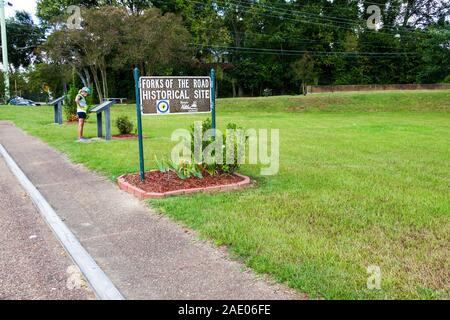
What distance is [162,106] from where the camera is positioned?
6.92m

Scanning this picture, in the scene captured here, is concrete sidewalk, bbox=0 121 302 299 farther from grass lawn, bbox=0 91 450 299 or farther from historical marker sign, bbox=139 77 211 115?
historical marker sign, bbox=139 77 211 115

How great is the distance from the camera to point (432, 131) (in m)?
15.0

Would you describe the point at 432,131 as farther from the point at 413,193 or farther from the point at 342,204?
the point at 342,204

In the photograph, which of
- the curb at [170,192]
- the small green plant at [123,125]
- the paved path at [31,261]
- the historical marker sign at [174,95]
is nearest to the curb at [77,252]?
the paved path at [31,261]

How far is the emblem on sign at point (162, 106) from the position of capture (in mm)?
6887

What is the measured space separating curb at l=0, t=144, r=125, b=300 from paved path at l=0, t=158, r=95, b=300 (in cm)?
7

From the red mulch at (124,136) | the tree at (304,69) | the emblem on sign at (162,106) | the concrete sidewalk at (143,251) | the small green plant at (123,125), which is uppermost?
the tree at (304,69)

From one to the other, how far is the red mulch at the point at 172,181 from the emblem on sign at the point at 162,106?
3.40 feet

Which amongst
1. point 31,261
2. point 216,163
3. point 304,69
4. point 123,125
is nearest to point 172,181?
point 216,163

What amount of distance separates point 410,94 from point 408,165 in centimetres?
2534

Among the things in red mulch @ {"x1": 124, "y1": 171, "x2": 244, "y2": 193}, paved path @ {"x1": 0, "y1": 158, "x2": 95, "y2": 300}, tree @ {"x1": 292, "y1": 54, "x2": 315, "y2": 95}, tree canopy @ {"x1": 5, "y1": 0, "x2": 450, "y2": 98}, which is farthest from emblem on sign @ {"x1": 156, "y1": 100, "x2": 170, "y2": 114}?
tree @ {"x1": 292, "y1": 54, "x2": 315, "y2": 95}

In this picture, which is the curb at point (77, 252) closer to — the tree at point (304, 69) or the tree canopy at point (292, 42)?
the tree canopy at point (292, 42)

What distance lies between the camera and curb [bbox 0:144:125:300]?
360 centimetres
